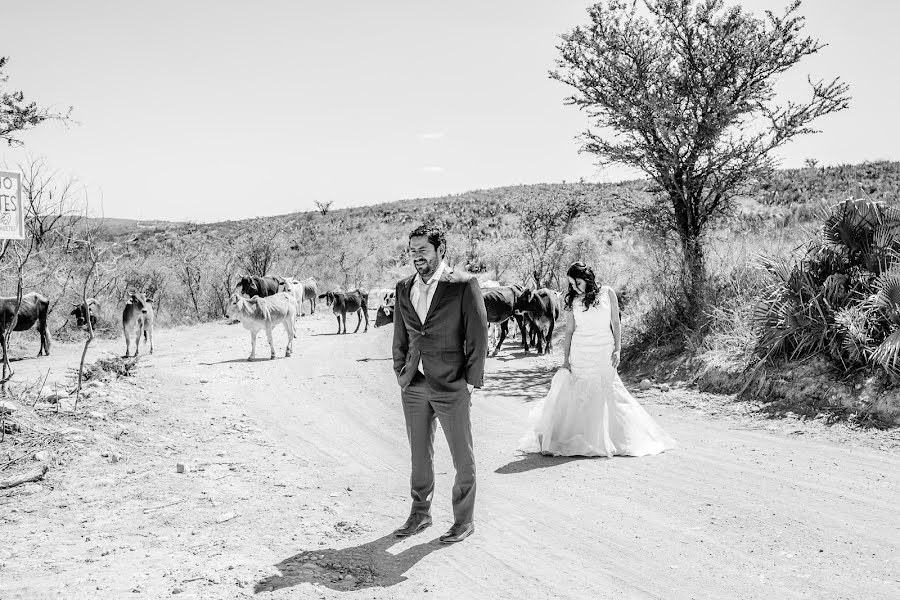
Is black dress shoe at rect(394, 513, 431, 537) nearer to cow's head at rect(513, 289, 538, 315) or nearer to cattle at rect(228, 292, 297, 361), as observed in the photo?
cattle at rect(228, 292, 297, 361)

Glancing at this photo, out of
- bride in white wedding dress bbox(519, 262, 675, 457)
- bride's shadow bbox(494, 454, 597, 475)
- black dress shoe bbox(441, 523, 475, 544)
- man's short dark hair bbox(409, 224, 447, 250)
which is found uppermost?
man's short dark hair bbox(409, 224, 447, 250)

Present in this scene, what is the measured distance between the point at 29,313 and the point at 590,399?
14.1 metres

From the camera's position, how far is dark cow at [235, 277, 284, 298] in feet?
78.1

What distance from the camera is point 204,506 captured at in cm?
620

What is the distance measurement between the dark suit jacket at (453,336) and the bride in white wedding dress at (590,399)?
2.84 m

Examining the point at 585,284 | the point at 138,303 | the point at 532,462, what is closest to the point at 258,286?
the point at 138,303

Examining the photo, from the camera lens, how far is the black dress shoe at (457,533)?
5365 millimetres

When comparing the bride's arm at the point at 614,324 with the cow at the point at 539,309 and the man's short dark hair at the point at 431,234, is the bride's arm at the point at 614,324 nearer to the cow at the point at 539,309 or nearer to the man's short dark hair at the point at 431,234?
the man's short dark hair at the point at 431,234

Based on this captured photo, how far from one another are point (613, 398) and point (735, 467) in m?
1.43

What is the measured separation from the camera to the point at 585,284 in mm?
7992

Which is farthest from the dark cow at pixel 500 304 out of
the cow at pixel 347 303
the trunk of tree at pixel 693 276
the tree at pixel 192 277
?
the tree at pixel 192 277

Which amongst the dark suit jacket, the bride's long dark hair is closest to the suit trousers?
the dark suit jacket

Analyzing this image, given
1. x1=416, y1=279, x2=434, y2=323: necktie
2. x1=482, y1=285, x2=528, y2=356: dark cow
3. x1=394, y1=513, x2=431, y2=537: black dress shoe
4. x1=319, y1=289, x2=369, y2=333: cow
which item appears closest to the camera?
x1=416, y1=279, x2=434, y2=323: necktie

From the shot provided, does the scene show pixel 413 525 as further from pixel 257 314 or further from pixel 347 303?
pixel 347 303
